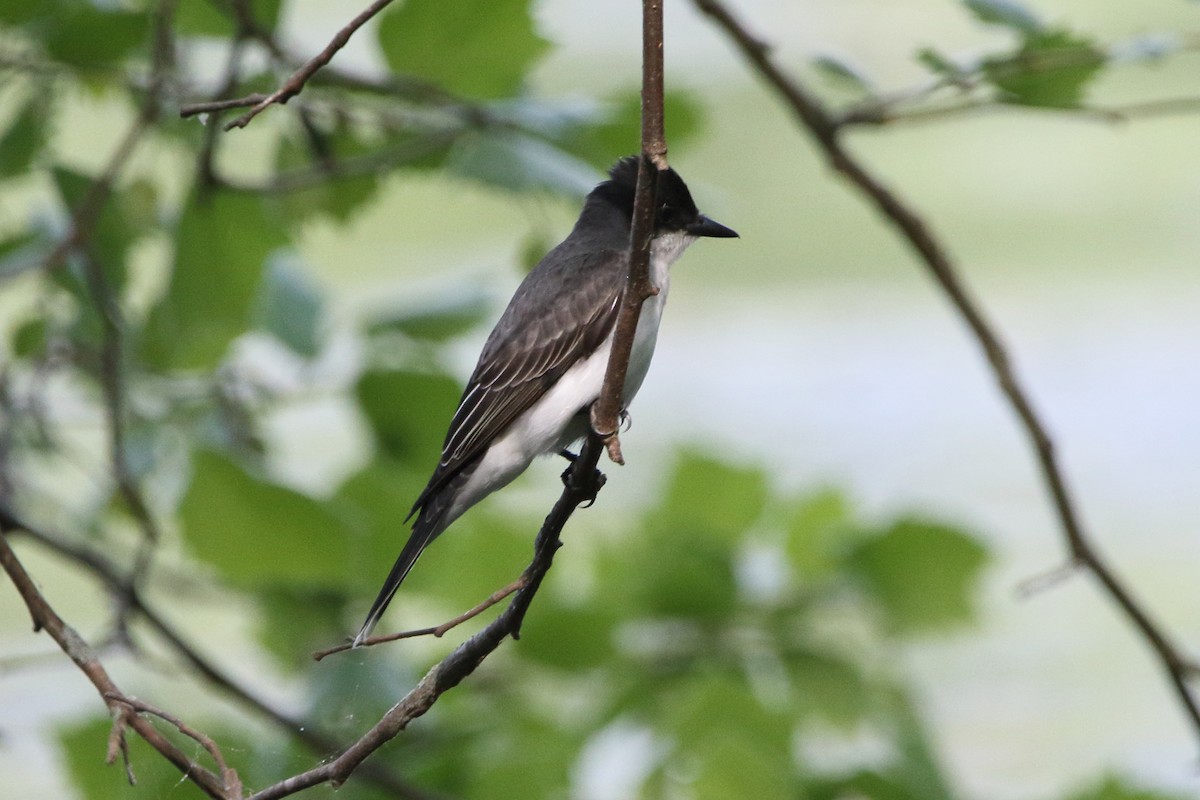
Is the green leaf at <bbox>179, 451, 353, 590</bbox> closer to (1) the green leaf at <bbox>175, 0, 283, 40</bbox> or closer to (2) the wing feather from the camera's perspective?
(2) the wing feather

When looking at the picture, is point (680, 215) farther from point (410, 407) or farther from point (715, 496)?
point (715, 496)

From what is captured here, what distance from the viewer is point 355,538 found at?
5.18 feet

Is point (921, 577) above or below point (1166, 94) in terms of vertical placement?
above

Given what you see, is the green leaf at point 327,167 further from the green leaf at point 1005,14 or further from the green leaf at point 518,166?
the green leaf at point 1005,14

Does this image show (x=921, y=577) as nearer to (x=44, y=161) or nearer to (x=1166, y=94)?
(x=44, y=161)

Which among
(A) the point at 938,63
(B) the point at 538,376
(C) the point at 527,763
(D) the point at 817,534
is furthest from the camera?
(D) the point at 817,534

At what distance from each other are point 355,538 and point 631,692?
47cm

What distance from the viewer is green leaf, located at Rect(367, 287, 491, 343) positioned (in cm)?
175

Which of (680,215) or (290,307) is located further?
(290,307)

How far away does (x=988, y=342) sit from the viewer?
1.70 metres

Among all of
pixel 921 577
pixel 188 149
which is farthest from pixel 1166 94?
pixel 188 149

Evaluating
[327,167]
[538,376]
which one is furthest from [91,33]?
[538,376]

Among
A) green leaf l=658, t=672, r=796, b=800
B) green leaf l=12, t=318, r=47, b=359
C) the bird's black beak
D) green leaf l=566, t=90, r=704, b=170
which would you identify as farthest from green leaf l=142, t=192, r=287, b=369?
green leaf l=658, t=672, r=796, b=800

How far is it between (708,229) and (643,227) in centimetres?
75
